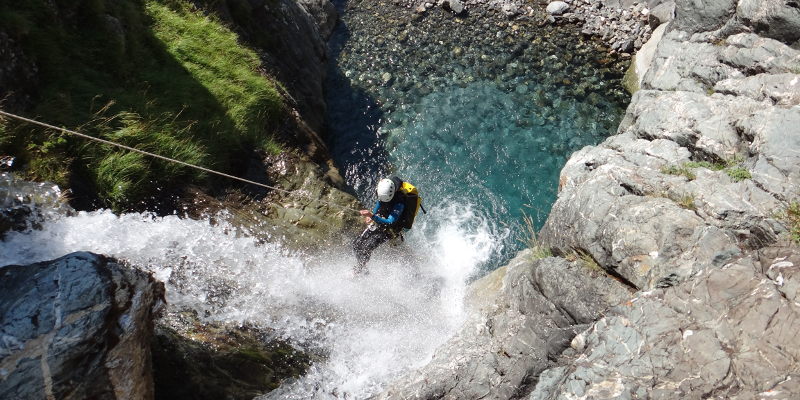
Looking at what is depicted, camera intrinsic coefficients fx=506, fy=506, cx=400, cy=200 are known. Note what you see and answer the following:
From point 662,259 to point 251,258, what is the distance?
7929mm

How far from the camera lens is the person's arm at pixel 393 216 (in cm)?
1143

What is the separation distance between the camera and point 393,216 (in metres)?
11.5

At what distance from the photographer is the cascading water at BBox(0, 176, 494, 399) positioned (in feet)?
29.9

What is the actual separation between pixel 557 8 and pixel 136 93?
17.9 metres

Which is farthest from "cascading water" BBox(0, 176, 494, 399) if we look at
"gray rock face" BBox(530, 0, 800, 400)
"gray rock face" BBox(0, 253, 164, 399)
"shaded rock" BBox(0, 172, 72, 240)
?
"gray rock face" BBox(530, 0, 800, 400)

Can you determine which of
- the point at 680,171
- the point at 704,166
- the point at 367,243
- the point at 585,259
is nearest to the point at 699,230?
A: the point at 585,259

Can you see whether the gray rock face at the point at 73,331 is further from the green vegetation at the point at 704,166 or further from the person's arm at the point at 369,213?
the green vegetation at the point at 704,166

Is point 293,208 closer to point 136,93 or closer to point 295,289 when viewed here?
point 295,289

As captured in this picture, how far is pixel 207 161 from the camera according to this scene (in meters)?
12.1

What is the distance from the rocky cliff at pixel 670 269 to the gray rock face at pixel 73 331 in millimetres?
4215

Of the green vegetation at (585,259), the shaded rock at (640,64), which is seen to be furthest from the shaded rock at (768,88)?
the shaded rock at (640,64)

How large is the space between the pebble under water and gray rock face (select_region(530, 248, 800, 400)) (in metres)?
7.21

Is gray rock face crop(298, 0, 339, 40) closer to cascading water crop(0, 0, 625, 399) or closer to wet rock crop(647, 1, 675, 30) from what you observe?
cascading water crop(0, 0, 625, 399)

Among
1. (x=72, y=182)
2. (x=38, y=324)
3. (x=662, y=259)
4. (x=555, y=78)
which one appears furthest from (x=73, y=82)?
(x=555, y=78)
